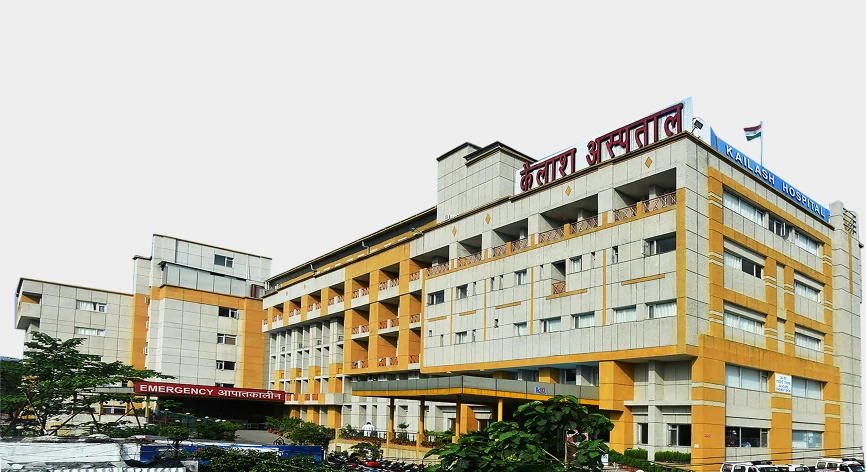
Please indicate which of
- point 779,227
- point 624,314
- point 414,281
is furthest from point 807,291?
point 414,281

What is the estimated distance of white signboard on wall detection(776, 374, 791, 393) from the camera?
198 ft

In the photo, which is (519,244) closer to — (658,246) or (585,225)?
(585,225)

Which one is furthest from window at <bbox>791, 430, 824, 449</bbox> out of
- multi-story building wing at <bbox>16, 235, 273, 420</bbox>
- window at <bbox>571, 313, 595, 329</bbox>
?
multi-story building wing at <bbox>16, 235, 273, 420</bbox>

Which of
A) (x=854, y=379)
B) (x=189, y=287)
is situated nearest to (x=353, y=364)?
(x=189, y=287)

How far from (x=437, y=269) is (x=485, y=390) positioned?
2272cm

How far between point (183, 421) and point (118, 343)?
1175 inches

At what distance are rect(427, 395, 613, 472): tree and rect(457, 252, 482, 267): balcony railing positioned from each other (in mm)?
37973

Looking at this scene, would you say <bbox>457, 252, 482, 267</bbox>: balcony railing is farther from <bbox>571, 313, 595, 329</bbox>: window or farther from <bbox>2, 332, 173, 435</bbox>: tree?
<bbox>2, 332, 173, 435</bbox>: tree

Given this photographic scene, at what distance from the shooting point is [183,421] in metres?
85.8

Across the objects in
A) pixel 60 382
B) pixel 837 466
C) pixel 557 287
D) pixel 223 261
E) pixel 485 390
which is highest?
pixel 223 261

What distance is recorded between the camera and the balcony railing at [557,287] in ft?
202

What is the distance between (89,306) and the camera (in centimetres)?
10875

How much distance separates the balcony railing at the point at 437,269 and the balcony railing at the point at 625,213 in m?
20.3

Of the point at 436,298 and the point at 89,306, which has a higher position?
the point at 436,298
